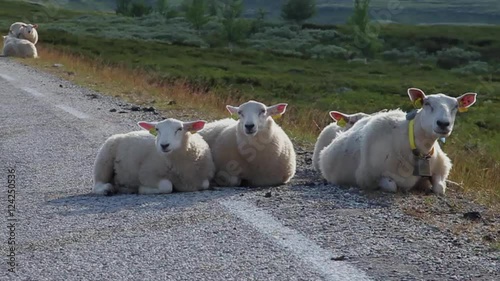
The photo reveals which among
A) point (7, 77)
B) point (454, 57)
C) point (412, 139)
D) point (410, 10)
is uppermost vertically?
point (412, 139)

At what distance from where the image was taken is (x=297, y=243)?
675 centimetres

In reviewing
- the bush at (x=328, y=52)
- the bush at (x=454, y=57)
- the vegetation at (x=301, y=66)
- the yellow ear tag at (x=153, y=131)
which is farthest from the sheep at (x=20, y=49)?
the bush at (x=454, y=57)

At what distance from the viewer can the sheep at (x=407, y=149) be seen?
30.9ft

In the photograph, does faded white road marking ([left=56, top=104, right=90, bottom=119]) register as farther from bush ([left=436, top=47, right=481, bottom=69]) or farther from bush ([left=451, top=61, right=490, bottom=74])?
bush ([left=436, top=47, right=481, bottom=69])

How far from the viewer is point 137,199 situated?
9195 millimetres

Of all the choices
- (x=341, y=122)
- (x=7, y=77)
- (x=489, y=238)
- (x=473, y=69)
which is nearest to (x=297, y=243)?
(x=489, y=238)

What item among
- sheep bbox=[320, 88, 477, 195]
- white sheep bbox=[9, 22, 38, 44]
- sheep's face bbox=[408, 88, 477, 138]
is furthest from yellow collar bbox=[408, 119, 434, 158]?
white sheep bbox=[9, 22, 38, 44]

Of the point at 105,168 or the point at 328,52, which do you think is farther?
the point at 328,52

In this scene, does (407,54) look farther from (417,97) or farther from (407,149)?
(417,97)

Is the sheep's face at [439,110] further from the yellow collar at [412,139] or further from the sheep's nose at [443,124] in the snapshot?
the yellow collar at [412,139]

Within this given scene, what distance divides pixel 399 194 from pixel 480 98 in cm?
3798

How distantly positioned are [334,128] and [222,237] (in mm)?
5636

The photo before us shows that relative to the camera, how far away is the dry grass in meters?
11.2

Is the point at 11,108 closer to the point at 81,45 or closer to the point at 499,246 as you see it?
the point at 499,246
